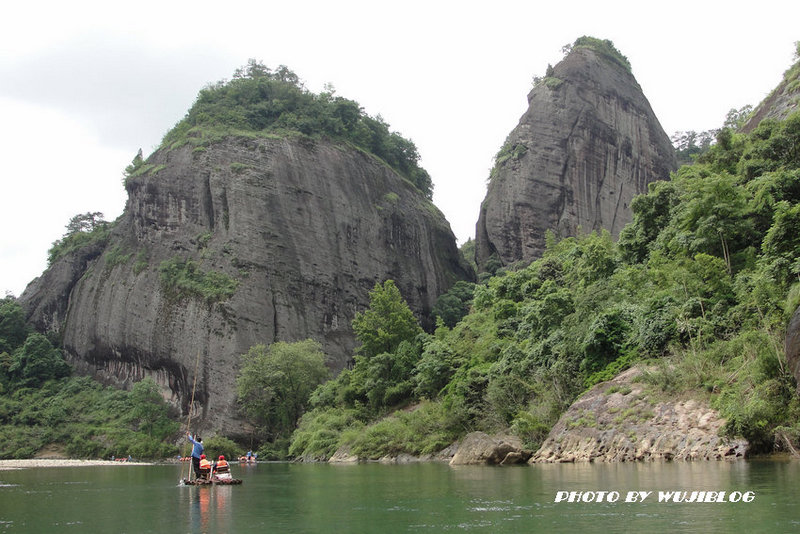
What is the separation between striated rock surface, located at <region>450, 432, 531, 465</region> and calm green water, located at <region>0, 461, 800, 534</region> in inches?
222

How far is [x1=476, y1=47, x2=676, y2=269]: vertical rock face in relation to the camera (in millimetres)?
78688

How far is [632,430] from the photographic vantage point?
23.0m

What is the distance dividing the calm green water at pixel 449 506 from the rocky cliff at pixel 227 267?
46.7 meters

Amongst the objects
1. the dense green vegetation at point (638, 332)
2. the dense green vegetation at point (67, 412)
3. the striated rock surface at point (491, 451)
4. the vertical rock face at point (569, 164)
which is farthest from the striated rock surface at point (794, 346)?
the vertical rock face at point (569, 164)

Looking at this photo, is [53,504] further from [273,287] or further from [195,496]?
[273,287]

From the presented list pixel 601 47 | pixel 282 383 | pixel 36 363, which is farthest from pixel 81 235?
pixel 601 47

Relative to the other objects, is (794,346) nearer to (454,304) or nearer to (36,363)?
(454,304)

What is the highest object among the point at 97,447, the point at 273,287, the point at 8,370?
the point at 273,287

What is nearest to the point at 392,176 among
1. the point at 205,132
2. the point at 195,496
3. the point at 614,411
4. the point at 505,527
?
the point at 205,132

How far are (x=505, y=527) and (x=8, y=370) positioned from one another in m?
79.0

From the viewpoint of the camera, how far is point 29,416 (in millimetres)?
68625

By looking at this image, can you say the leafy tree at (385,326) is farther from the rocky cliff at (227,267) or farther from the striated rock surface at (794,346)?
the striated rock surface at (794,346)

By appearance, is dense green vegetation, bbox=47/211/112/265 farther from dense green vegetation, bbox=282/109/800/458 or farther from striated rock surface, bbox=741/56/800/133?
striated rock surface, bbox=741/56/800/133

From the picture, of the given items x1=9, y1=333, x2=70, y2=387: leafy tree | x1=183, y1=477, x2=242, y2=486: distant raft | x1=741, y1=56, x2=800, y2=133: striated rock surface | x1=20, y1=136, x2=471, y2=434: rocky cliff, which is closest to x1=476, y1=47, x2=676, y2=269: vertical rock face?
x1=20, y1=136, x2=471, y2=434: rocky cliff
